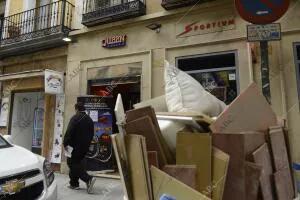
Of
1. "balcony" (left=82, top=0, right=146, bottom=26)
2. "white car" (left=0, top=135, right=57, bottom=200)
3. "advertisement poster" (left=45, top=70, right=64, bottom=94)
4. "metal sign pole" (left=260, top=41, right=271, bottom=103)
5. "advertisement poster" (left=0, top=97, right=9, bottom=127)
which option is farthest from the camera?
"advertisement poster" (left=0, top=97, right=9, bottom=127)

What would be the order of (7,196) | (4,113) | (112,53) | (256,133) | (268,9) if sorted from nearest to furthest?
(256,133)
(7,196)
(268,9)
(112,53)
(4,113)

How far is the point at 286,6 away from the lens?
365cm

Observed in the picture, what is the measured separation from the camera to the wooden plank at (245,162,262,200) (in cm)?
224

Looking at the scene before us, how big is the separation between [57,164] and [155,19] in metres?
5.12

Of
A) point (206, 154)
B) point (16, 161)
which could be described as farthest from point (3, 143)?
point (206, 154)

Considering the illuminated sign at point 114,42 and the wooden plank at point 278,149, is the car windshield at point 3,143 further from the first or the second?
the illuminated sign at point 114,42

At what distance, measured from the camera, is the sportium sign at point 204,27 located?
6441 mm

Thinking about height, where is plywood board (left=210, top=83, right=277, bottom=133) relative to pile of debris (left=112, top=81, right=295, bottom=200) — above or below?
above

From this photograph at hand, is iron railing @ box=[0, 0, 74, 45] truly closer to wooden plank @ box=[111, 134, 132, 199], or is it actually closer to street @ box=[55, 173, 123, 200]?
street @ box=[55, 173, 123, 200]

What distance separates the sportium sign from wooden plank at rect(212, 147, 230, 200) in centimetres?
479

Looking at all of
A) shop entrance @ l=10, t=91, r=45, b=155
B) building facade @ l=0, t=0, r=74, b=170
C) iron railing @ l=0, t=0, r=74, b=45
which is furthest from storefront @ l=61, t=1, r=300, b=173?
→ shop entrance @ l=10, t=91, r=45, b=155

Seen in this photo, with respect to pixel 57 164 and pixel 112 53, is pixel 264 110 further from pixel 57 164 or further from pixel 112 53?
pixel 57 164

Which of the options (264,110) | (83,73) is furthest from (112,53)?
(264,110)

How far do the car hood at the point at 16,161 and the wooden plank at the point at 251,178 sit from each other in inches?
97.1
